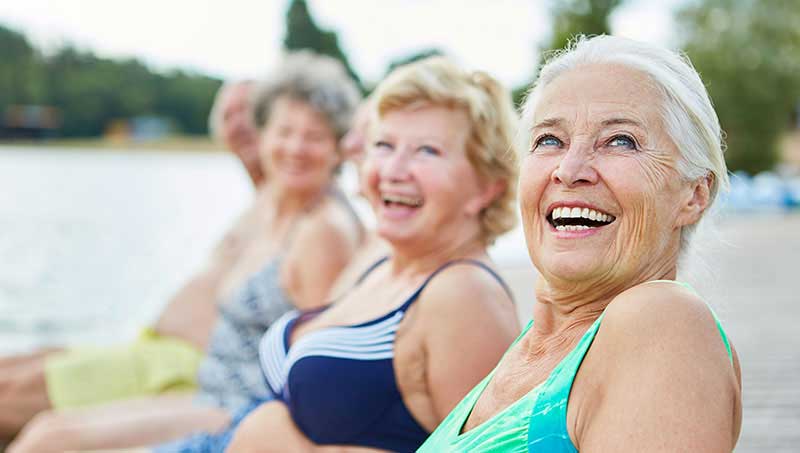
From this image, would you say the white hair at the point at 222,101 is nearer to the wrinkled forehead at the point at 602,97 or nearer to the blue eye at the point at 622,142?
the wrinkled forehead at the point at 602,97

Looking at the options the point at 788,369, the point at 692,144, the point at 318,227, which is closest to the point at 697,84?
the point at 692,144

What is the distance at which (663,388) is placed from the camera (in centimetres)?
128

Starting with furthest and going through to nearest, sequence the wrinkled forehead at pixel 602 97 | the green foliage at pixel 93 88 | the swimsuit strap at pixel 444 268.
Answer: the green foliage at pixel 93 88 < the swimsuit strap at pixel 444 268 < the wrinkled forehead at pixel 602 97

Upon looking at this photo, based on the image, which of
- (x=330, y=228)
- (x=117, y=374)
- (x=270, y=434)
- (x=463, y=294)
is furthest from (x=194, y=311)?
(x=463, y=294)

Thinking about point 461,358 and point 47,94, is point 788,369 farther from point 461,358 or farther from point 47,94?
point 47,94

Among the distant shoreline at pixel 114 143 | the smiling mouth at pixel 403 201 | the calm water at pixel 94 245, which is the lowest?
the distant shoreline at pixel 114 143

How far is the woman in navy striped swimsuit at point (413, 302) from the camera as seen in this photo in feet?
7.21

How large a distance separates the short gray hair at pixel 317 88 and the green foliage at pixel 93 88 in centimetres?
4850

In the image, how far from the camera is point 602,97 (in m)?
1.56

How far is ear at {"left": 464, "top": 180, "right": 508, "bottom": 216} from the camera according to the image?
8.20 feet

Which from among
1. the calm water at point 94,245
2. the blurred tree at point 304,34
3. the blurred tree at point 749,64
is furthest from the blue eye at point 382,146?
the blurred tree at point 749,64

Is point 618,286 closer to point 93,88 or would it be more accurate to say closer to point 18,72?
point 93,88

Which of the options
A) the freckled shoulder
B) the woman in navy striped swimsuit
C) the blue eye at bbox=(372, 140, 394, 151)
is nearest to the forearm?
the woman in navy striped swimsuit

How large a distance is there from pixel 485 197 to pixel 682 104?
1038 mm
